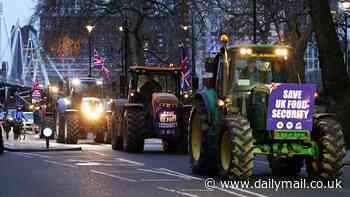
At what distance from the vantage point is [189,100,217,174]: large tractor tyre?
18953 millimetres

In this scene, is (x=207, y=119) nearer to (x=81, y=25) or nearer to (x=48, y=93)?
(x=48, y=93)

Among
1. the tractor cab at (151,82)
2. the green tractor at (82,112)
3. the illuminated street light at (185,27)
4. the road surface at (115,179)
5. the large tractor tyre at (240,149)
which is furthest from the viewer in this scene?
the illuminated street light at (185,27)

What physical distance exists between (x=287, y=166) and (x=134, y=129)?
10153 millimetres

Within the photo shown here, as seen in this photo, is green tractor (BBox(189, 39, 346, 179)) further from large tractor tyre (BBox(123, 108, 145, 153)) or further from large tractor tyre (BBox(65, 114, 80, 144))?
large tractor tyre (BBox(65, 114, 80, 144))

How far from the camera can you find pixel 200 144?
64.2 feet

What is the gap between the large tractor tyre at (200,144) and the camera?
18953mm

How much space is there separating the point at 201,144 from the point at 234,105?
1.82 meters

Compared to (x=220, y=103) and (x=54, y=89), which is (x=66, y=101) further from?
(x=220, y=103)

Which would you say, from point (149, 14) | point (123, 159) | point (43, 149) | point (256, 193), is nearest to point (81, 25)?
point (149, 14)

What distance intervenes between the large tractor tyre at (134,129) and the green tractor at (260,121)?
9.28 metres

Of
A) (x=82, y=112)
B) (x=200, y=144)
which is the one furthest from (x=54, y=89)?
(x=200, y=144)

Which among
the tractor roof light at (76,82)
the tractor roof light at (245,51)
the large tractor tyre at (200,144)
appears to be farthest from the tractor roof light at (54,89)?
the tractor roof light at (245,51)

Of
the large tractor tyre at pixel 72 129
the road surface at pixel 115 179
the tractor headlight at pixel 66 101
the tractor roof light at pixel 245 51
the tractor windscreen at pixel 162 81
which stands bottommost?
the road surface at pixel 115 179

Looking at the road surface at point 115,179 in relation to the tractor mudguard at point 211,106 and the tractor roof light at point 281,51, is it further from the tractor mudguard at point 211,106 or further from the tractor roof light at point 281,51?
the tractor roof light at point 281,51
